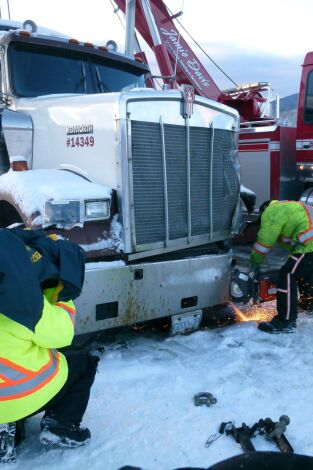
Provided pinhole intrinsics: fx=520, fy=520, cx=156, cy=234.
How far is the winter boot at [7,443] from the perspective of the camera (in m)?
2.78

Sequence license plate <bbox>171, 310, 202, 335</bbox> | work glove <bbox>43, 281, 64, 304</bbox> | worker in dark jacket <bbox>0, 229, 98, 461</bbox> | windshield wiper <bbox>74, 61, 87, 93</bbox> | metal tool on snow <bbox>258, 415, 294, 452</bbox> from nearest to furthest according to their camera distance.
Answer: worker in dark jacket <bbox>0, 229, 98, 461</bbox> < work glove <bbox>43, 281, 64, 304</bbox> < metal tool on snow <bbox>258, 415, 294, 452</bbox> < license plate <bbox>171, 310, 202, 335</bbox> < windshield wiper <bbox>74, 61, 87, 93</bbox>

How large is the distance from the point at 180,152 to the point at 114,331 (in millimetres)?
1833

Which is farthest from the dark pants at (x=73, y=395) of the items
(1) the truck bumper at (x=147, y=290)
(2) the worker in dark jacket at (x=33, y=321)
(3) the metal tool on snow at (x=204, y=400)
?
(1) the truck bumper at (x=147, y=290)

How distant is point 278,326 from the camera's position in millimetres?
4934

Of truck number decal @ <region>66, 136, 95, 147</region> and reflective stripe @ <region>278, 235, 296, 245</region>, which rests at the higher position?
truck number decal @ <region>66, 136, 95, 147</region>

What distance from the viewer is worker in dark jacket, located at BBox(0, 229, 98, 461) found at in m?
2.33

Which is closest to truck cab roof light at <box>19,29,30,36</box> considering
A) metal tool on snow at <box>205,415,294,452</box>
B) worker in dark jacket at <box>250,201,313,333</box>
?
worker in dark jacket at <box>250,201,313,333</box>

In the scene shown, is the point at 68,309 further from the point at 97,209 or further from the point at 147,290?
the point at 147,290

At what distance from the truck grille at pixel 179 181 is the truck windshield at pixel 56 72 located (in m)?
1.38

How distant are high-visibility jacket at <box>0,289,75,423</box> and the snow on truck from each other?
4.35 feet

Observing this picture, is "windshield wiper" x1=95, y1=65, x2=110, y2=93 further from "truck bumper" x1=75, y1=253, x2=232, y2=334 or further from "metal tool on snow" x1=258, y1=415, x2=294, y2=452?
"metal tool on snow" x1=258, y1=415, x2=294, y2=452

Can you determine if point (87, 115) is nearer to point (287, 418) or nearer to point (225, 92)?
point (287, 418)

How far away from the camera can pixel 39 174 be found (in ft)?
13.9

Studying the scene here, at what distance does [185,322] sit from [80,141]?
1883 mm
